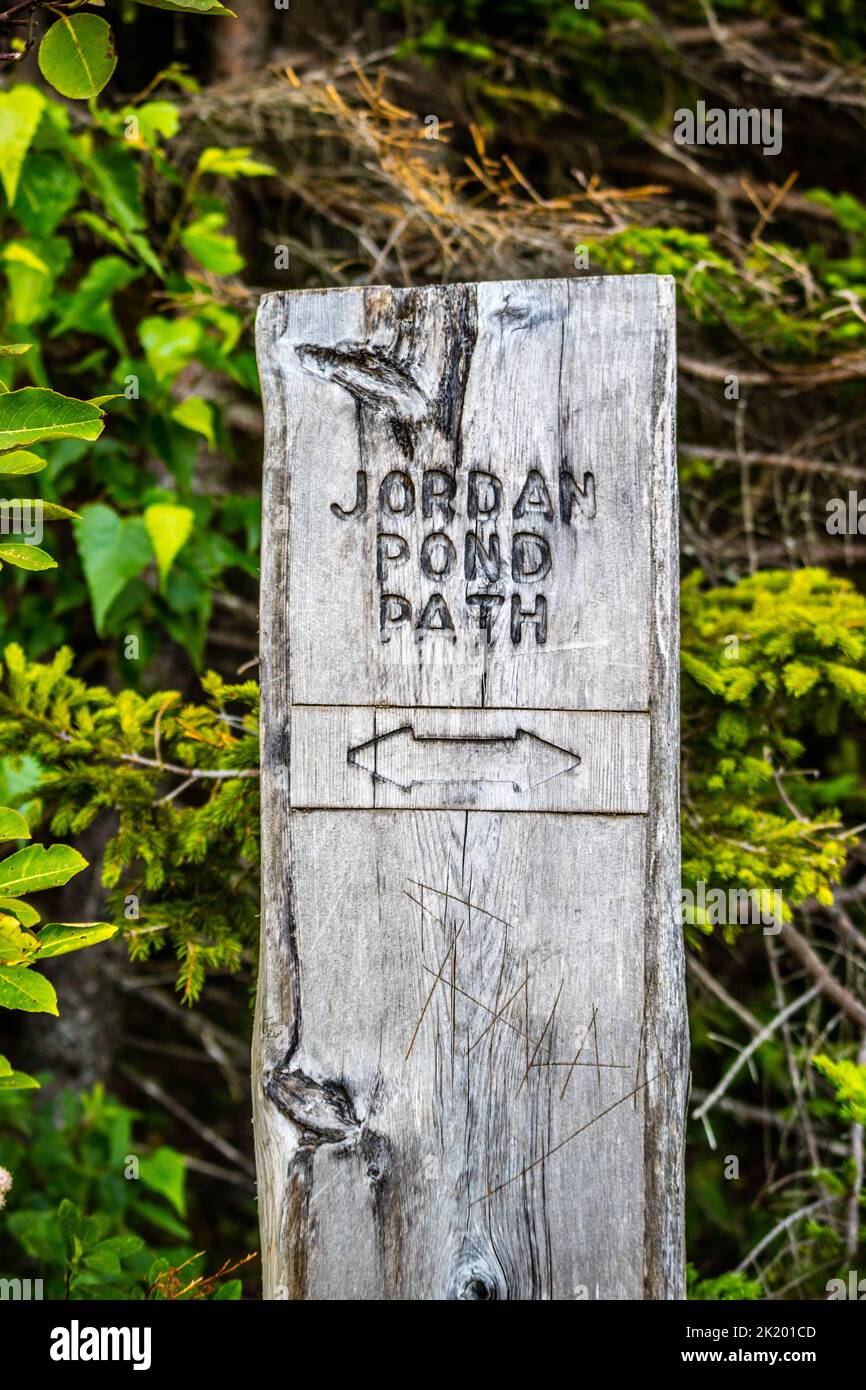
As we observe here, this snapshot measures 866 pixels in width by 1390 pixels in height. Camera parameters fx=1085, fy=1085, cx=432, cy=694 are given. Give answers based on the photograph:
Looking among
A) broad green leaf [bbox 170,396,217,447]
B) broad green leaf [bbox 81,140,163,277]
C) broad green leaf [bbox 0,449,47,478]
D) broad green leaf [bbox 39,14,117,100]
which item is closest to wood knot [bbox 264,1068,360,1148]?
broad green leaf [bbox 0,449,47,478]

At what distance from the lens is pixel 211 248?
90.7 inches

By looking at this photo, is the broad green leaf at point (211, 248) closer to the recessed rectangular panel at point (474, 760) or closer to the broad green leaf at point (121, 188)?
the broad green leaf at point (121, 188)

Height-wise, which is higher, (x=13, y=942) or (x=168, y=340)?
(x=168, y=340)

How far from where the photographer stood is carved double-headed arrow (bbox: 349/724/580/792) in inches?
57.3

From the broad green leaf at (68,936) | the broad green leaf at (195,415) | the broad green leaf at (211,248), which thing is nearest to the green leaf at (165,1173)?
the broad green leaf at (68,936)

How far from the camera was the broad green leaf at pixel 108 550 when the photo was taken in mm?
2146

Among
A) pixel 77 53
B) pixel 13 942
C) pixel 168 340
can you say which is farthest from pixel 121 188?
pixel 13 942

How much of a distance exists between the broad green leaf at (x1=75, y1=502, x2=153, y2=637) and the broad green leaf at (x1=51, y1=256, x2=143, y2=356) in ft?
1.40

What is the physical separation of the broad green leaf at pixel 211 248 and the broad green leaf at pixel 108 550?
0.58m

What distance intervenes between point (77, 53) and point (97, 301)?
3.74 ft

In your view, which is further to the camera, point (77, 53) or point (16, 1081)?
point (16, 1081)

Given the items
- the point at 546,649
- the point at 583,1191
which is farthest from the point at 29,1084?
the point at 546,649

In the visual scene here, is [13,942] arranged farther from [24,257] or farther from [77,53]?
[24,257]
